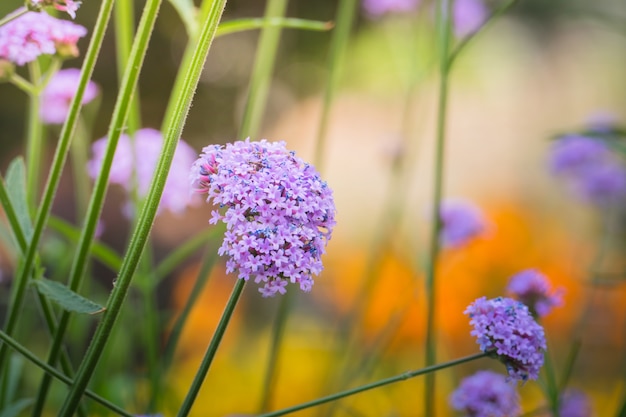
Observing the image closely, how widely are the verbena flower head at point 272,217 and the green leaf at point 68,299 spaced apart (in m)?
0.10

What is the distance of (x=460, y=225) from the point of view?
1.41 metres

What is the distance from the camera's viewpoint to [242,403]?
1.78m

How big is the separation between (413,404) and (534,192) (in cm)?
206

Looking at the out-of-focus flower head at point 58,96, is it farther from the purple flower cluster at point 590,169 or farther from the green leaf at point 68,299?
the purple flower cluster at point 590,169

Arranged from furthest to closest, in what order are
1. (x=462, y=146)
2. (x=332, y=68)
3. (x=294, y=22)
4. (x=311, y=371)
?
(x=462, y=146), (x=311, y=371), (x=332, y=68), (x=294, y=22)

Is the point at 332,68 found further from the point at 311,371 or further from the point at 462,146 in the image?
the point at 462,146

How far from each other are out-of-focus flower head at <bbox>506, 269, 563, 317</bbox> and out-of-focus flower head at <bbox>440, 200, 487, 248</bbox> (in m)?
0.48

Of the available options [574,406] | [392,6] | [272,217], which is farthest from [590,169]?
[272,217]

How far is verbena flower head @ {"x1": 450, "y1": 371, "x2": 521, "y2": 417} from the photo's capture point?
34.8 inches

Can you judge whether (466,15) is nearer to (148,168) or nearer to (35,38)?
(148,168)

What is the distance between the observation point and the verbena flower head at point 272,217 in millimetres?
574

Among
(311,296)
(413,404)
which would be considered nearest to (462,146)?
(311,296)

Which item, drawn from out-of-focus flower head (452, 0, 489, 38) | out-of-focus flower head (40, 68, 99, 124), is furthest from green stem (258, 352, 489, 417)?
out-of-focus flower head (452, 0, 489, 38)

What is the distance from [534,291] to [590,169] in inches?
38.0
